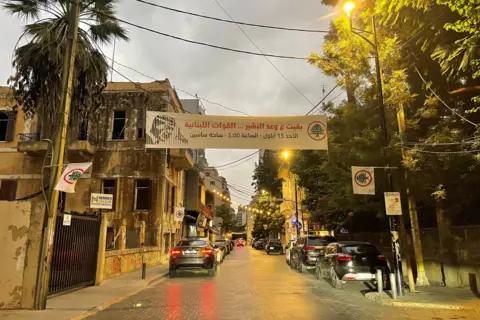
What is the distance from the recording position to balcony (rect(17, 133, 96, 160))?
2373 cm

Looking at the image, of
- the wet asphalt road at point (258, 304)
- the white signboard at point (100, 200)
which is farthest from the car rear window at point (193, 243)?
the white signboard at point (100, 200)

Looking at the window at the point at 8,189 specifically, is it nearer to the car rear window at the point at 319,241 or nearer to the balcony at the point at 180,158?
the balcony at the point at 180,158

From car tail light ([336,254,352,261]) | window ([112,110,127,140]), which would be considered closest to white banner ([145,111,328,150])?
car tail light ([336,254,352,261])

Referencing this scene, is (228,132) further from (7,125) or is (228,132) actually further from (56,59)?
(7,125)

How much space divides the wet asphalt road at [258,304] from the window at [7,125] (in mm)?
17240

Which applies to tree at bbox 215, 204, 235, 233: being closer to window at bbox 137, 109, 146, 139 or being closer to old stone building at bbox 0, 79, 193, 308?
old stone building at bbox 0, 79, 193, 308

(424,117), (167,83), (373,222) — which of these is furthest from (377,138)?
(167,83)

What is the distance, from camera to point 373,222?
22.2 m

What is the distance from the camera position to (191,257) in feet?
58.1

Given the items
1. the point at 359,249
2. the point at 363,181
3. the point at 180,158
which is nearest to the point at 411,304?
the point at 359,249

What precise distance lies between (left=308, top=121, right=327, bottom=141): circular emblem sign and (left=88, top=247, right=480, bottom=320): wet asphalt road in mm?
5052

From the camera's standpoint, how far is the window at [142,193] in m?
26.7

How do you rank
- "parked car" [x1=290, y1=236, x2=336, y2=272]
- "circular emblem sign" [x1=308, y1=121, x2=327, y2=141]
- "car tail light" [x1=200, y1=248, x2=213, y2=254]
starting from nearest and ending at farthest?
"circular emblem sign" [x1=308, y1=121, x2=327, y2=141]
"car tail light" [x1=200, y1=248, x2=213, y2=254]
"parked car" [x1=290, y1=236, x2=336, y2=272]

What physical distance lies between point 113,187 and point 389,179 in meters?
19.5
